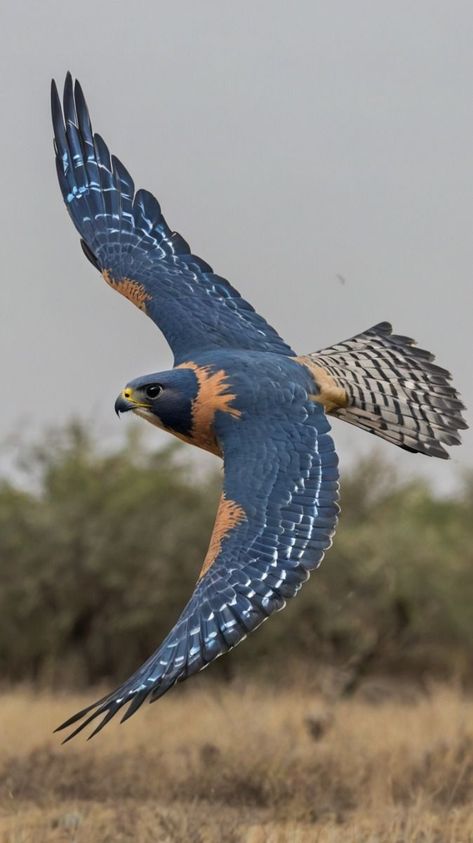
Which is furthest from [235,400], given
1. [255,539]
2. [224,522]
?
[255,539]

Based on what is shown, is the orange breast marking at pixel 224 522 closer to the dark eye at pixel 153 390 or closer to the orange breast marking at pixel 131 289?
the dark eye at pixel 153 390

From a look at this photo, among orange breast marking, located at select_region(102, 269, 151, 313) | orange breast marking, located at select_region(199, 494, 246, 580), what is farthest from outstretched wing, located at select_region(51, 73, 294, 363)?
orange breast marking, located at select_region(199, 494, 246, 580)

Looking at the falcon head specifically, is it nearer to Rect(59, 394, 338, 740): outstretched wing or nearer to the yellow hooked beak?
the yellow hooked beak

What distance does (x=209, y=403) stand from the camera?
8875 millimetres

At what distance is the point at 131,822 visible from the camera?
9.84 m

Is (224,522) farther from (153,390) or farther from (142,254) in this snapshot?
(142,254)

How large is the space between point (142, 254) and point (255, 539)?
3.00m

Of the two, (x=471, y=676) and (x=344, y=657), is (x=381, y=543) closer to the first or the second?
(x=344, y=657)

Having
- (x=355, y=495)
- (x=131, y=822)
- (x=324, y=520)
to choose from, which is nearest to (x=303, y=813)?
(x=131, y=822)

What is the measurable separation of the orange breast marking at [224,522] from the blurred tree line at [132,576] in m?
12.3

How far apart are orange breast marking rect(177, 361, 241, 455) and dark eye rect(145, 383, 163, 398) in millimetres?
233

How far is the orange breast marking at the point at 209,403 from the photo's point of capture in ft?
29.1

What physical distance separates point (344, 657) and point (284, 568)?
14.3 m

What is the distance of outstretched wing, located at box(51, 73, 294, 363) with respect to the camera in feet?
32.4
